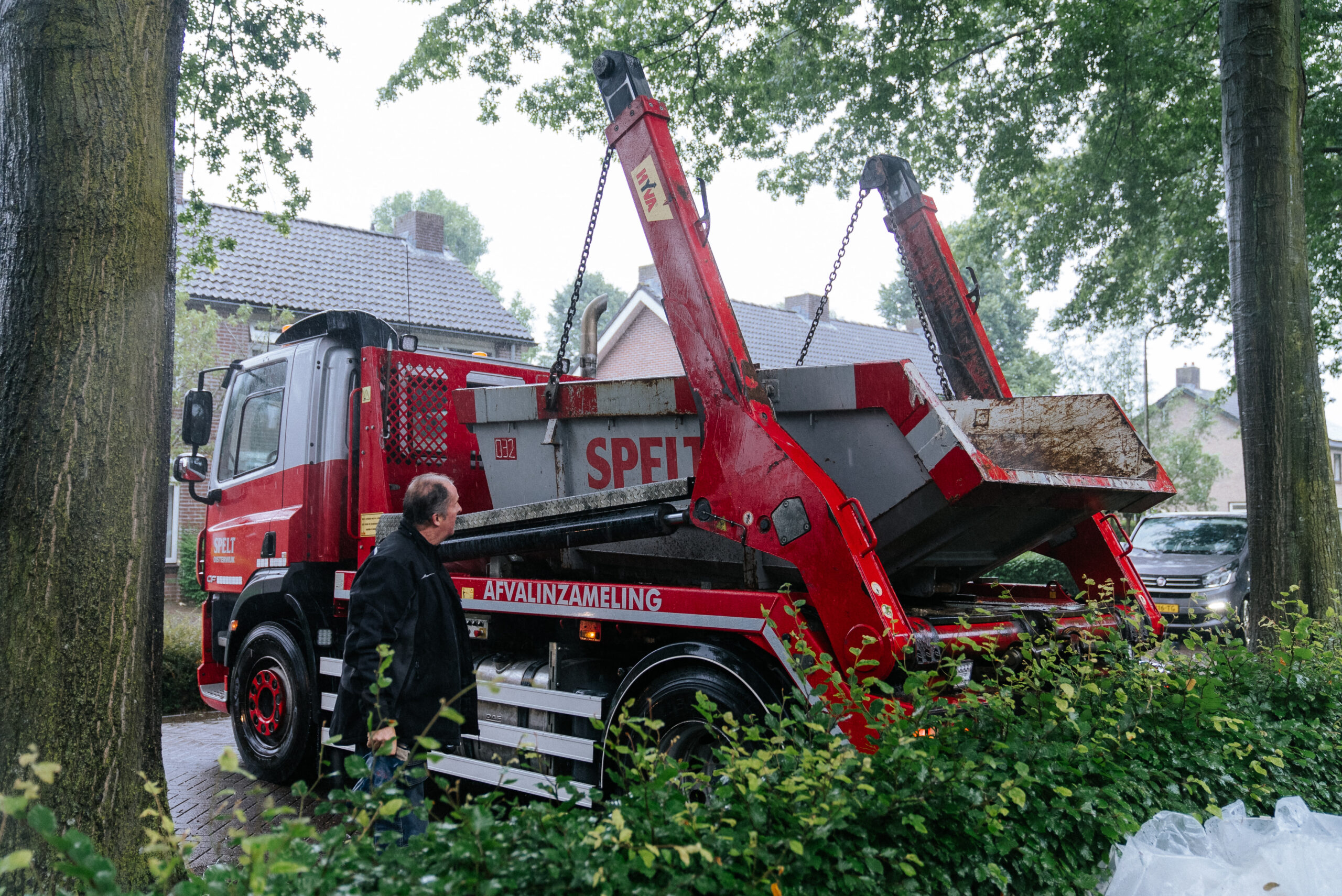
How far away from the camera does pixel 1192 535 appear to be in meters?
11.6

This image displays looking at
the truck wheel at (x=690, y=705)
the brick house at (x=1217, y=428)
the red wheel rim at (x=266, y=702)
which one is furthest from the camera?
the brick house at (x=1217, y=428)

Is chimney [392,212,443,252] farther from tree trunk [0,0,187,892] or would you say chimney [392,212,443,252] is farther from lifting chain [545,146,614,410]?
tree trunk [0,0,187,892]

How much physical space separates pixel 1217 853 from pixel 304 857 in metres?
2.56

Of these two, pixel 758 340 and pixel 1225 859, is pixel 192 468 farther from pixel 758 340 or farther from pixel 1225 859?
pixel 758 340

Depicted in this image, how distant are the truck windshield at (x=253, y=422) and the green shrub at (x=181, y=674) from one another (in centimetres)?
258

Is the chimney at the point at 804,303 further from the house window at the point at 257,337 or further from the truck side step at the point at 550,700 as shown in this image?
the truck side step at the point at 550,700

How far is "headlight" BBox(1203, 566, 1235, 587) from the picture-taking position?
1038 cm

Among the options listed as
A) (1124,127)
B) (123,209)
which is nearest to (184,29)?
(123,209)

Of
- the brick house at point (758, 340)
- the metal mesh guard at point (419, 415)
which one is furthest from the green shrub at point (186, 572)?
the brick house at point (758, 340)

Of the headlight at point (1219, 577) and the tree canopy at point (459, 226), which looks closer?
the headlight at point (1219, 577)

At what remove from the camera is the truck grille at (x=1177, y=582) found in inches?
415

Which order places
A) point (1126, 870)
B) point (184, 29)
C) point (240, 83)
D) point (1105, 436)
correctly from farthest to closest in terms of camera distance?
point (240, 83)
point (1105, 436)
point (184, 29)
point (1126, 870)

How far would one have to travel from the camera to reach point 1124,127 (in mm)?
10383

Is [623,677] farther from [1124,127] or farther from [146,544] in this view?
[1124,127]
